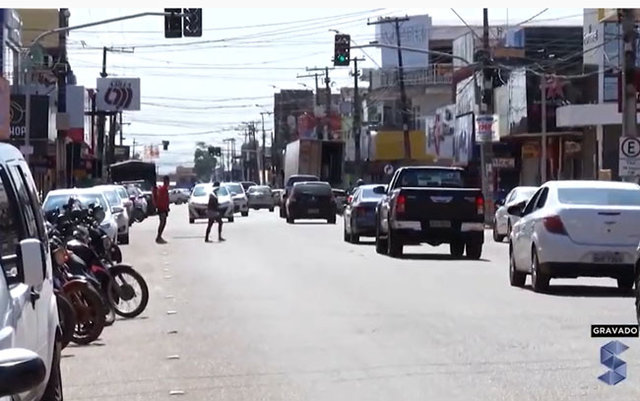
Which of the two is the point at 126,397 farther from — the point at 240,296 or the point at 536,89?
the point at 536,89

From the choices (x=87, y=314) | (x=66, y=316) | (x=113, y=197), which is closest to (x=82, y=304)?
Result: (x=87, y=314)

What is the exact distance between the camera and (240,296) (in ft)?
67.5

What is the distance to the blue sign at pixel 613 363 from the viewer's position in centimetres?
1141

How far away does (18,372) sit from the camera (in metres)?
5.41

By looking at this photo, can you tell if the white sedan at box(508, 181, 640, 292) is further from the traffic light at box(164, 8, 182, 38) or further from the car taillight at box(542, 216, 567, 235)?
the traffic light at box(164, 8, 182, 38)

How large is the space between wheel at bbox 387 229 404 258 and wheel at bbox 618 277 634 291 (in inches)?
365

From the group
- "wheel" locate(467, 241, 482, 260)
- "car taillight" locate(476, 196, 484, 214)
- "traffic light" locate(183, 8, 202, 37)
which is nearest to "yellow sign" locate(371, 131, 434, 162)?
"traffic light" locate(183, 8, 202, 37)

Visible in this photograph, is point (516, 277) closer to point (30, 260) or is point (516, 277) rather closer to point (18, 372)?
point (30, 260)

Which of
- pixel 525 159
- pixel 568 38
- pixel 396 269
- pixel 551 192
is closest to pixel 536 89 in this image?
pixel 525 159

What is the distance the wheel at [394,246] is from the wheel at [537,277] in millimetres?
9141

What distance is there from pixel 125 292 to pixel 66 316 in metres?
3.80

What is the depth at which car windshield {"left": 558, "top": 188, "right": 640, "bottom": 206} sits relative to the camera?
1981cm

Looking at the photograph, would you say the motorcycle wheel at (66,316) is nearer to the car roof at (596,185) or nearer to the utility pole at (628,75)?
the car roof at (596,185)

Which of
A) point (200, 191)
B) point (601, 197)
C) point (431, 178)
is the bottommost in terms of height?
point (200, 191)
